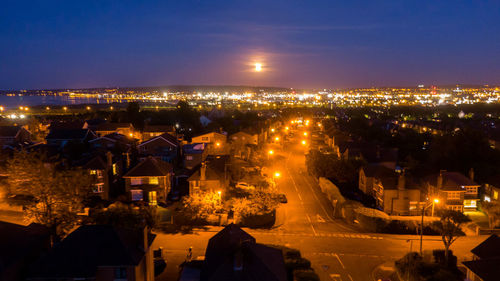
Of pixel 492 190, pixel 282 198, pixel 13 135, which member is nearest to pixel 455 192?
pixel 492 190

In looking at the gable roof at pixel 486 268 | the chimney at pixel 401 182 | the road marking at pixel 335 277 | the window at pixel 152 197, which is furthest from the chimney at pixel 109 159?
the gable roof at pixel 486 268

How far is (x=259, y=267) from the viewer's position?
42.9 feet

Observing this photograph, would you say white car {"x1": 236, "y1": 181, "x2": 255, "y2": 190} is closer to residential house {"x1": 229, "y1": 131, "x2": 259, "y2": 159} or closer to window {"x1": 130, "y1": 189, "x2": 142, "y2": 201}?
window {"x1": 130, "y1": 189, "x2": 142, "y2": 201}

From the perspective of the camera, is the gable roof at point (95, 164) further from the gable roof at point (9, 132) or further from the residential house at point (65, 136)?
the gable roof at point (9, 132)

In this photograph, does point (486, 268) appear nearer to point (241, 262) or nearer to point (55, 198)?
point (241, 262)

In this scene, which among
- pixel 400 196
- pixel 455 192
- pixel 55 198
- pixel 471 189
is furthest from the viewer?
pixel 471 189

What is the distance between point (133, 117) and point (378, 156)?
1835 inches

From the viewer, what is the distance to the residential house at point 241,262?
12719mm

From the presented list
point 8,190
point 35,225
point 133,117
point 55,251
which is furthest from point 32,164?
point 133,117

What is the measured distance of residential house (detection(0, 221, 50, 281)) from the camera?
12.6 meters

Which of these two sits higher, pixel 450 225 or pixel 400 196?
pixel 450 225

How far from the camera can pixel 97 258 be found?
1295cm

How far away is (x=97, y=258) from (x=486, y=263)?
597 inches

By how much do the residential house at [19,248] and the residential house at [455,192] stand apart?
25419 millimetres
